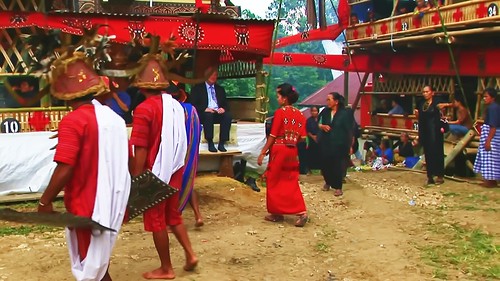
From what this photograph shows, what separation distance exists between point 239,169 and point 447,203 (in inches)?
119

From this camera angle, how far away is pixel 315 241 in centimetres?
Answer: 634

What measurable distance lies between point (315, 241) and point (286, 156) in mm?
1060

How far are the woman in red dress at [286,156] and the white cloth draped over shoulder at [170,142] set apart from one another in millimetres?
2114

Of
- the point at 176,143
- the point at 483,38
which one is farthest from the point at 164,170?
the point at 483,38

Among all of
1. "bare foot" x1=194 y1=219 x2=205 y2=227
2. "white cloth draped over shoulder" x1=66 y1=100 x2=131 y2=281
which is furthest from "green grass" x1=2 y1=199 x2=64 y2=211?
"white cloth draped over shoulder" x1=66 y1=100 x2=131 y2=281

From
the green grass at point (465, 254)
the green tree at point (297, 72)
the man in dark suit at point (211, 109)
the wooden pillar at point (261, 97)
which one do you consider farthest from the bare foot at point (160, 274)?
the green tree at point (297, 72)

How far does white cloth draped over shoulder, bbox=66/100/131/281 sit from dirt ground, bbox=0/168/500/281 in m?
1.20

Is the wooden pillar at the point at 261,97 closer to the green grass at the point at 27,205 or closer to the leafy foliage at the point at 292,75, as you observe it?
the green grass at the point at 27,205

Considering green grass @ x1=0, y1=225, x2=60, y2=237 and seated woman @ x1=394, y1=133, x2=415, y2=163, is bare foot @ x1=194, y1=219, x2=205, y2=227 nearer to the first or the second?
green grass @ x1=0, y1=225, x2=60, y2=237

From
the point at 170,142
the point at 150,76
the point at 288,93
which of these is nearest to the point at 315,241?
the point at 288,93

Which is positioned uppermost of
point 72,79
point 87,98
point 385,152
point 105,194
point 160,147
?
point 72,79

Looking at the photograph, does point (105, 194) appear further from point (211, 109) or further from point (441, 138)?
point (441, 138)

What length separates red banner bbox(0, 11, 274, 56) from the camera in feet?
27.7

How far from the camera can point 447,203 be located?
8414 millimetres
